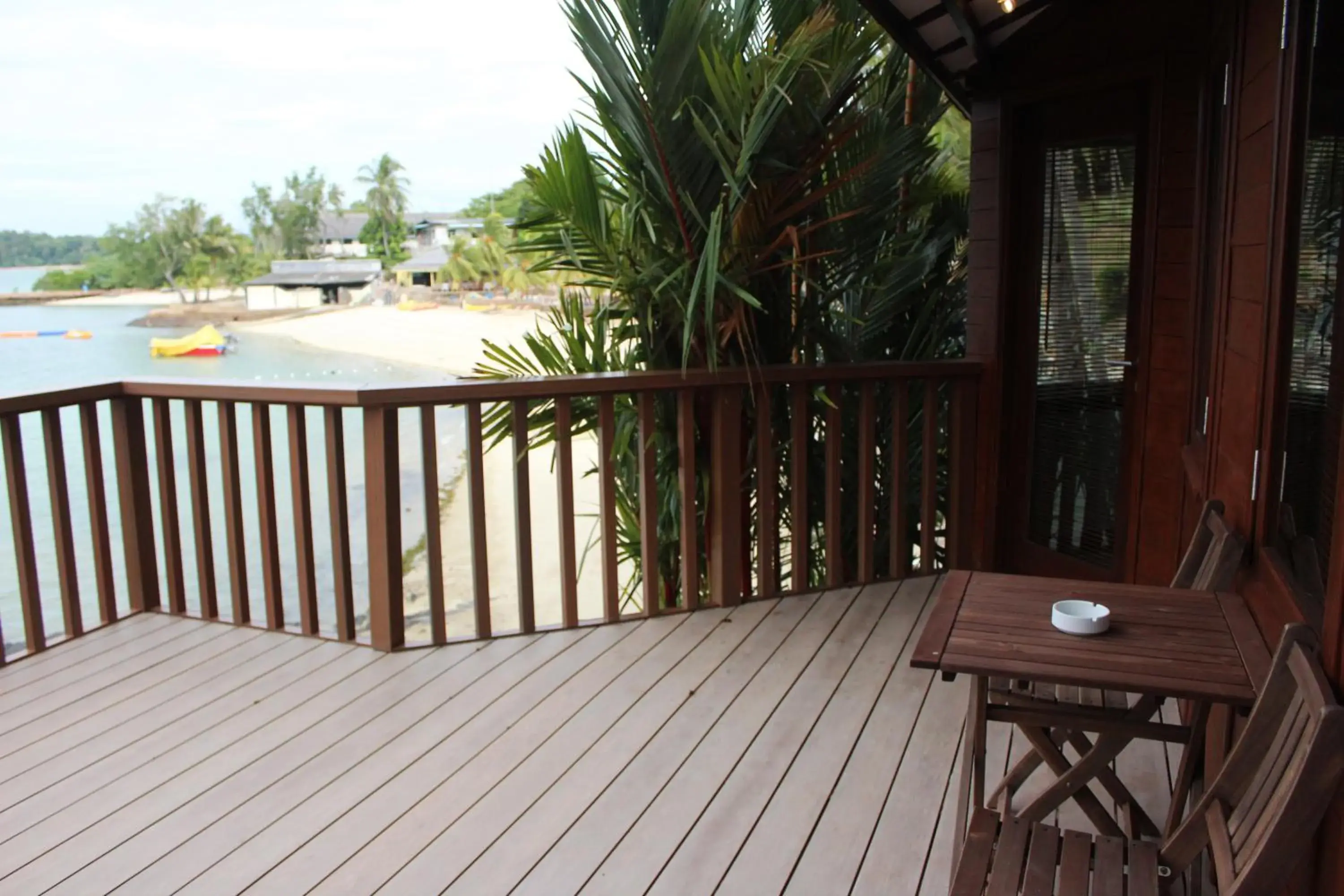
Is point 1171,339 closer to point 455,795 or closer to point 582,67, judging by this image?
point 582,67

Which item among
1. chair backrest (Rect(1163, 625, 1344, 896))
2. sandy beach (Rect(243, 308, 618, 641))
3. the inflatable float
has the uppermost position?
the inflatable float

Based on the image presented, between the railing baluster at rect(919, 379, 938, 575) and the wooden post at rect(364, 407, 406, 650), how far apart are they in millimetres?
2031

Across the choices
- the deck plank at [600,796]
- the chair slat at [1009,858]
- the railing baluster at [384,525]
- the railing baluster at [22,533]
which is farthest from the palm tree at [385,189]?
the chair slat at [1009,858]

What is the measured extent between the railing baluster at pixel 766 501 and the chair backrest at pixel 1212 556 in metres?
1.65

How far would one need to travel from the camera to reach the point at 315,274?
750 inches

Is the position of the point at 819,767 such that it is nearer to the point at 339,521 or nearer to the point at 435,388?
the point at 435,388

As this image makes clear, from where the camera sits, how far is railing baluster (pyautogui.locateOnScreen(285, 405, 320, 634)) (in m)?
3.26

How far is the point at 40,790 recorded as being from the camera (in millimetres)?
2389

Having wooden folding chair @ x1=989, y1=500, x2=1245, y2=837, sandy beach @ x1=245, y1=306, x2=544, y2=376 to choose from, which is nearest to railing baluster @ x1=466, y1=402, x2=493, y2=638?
wooden folding chair @ x1=989, y1=500, x2=1245, y2=837

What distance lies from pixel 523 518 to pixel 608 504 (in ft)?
1.14

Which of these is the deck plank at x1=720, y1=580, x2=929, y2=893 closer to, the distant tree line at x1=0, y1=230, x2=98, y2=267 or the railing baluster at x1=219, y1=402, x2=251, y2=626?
the railing baluster at x1=219, y1=402, x2=251, y2=626

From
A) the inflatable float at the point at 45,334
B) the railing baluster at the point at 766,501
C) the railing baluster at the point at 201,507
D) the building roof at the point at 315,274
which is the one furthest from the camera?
the building roof at the point at 315,274

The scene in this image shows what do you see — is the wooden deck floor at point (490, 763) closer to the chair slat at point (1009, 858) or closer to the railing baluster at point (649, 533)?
the railing baluster at point (649, 533)

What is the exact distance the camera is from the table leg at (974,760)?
1939 millimetres
